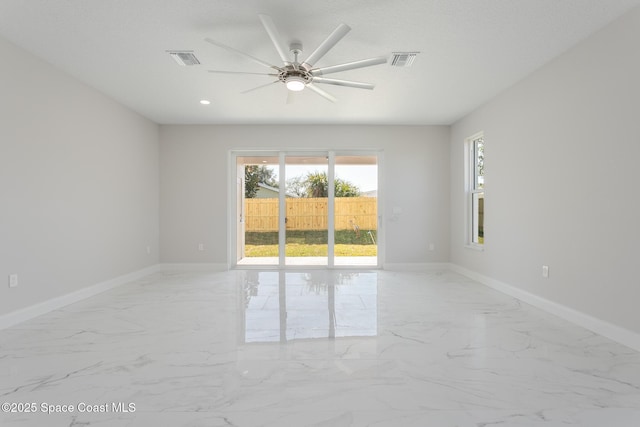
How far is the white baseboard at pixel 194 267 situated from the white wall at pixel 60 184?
704mm

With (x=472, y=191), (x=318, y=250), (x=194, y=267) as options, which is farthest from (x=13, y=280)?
(x=472, y=191)

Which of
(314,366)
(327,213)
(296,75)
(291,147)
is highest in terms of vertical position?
(296,75)

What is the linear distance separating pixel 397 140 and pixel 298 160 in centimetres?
181

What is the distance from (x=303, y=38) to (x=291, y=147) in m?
2.93

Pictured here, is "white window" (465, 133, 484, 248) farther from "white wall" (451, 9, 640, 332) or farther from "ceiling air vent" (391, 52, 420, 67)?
"ceiling air vent" (391, 52, 420, 67)

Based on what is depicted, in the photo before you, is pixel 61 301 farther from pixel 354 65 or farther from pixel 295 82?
pixel 354 65

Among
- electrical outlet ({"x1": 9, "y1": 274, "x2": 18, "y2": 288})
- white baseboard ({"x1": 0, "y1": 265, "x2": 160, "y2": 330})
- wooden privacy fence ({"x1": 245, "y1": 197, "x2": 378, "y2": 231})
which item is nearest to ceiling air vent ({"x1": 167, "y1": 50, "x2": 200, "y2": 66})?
electrical outlet ({"x1": 9, "y1": 274, "x2": 18, "y2": 288})

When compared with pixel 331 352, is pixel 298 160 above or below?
above

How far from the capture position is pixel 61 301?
11.3 ft

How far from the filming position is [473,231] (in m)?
5.17

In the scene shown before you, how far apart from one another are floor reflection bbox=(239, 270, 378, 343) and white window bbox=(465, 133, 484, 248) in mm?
1691

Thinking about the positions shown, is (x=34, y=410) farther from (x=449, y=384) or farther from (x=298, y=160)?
(x=298, y=160)

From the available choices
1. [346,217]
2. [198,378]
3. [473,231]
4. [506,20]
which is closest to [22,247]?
[198,378]

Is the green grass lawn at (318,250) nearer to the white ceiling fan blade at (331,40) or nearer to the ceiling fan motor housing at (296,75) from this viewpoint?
the ceiling fan motor housing at (296,75)
